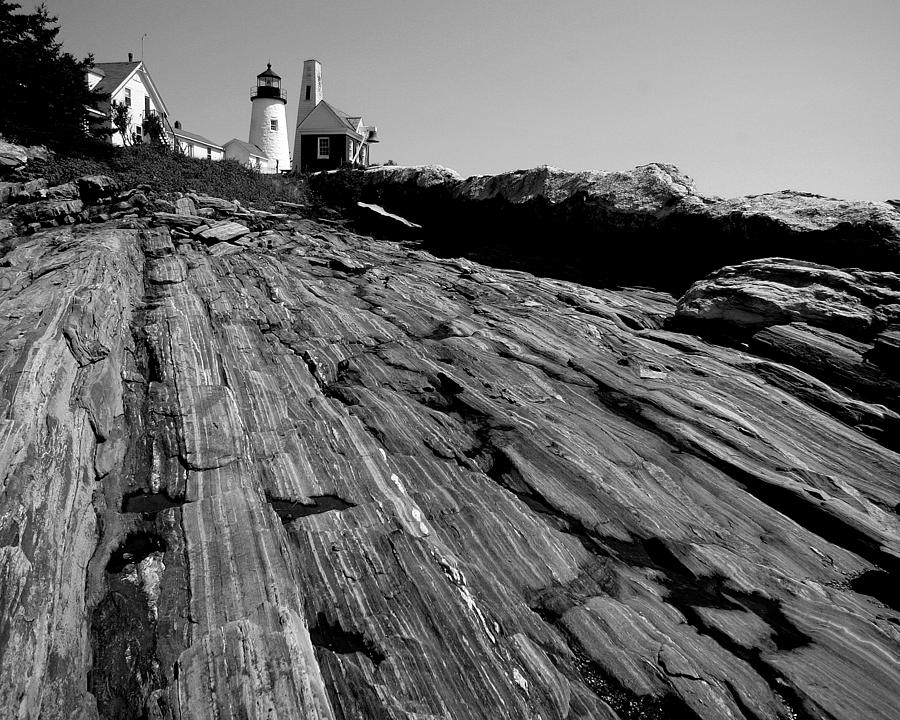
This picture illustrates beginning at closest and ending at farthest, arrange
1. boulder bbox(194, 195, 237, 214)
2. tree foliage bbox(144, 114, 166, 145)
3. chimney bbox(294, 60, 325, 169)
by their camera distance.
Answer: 1. boulder bbox(194, 195, 237, 214)
2. tree foliage bbox(144, 114, 166, 145)
3. chimney bbox(294, 60, 325, 169)

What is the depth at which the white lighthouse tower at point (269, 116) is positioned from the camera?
75.5m

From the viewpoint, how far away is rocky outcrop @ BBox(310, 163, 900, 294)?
795 inches

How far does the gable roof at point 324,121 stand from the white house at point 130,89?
17.9 metres

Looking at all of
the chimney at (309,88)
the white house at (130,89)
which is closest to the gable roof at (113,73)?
the white house at (130,89)

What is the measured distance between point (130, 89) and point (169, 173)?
36863 millimetres

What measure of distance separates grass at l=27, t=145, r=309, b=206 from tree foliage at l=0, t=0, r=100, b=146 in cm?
280

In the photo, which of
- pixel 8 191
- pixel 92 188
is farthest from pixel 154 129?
pixel 8 191

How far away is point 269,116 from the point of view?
2992 inches

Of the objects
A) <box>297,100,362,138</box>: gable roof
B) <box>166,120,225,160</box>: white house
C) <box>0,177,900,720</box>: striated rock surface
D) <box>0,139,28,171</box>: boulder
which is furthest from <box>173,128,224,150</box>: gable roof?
<box>0,177,900,720</box>: striated rock surface

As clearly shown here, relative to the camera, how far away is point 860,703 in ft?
22.4

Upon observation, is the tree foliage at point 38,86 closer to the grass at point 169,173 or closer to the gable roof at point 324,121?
the grass at point 169,173

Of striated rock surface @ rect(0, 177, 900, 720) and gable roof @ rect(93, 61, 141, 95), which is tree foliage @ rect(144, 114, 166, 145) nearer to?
gable roof @ rect(93, 61, 141, 95)

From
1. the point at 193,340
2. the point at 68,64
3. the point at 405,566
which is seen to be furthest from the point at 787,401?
the point at 68,64

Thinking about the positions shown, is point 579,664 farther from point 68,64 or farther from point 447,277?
point 68,64
